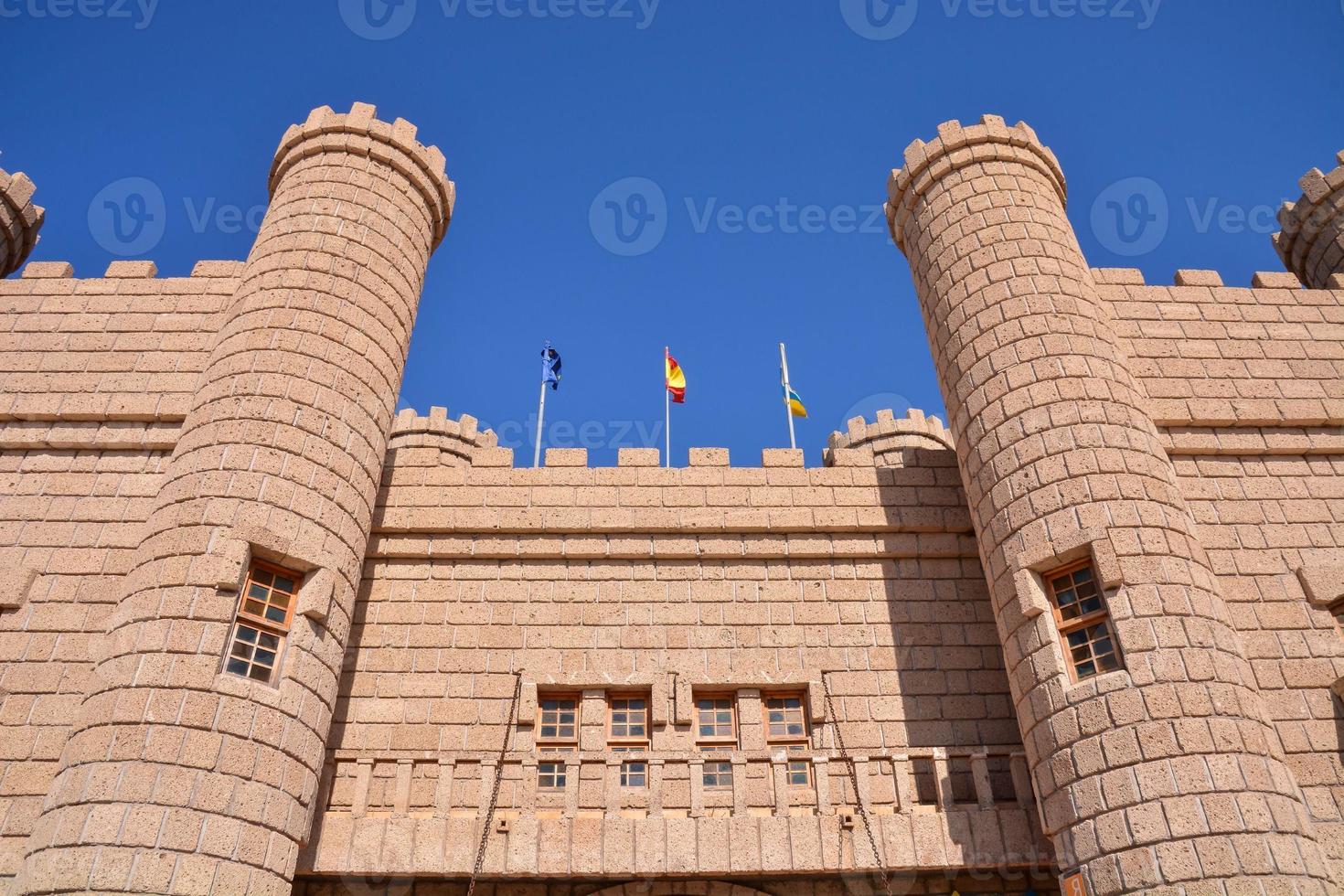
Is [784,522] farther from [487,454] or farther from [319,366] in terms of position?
[319,366]

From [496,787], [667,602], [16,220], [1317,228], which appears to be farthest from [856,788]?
[16,220]

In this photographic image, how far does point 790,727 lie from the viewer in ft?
39.3

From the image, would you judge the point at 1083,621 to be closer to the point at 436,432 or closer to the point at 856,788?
the point at 856,788

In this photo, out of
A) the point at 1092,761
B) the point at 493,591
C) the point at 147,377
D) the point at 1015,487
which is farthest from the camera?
the point at 147,377

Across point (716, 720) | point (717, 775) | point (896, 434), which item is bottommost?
Answer: point (717, 775)

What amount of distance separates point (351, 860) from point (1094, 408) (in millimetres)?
9702

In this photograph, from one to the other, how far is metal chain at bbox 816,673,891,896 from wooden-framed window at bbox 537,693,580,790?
3.05 meters

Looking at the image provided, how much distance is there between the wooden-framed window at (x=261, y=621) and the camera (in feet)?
33.4

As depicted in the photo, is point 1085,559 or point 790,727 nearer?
point 1085,559

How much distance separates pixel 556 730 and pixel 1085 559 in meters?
6.42

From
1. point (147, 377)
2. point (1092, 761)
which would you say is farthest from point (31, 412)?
point (1092, 761)

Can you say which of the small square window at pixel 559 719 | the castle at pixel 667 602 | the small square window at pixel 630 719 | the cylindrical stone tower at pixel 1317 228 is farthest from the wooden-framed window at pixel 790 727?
the cylindrical stone tower at pixel 1317 228

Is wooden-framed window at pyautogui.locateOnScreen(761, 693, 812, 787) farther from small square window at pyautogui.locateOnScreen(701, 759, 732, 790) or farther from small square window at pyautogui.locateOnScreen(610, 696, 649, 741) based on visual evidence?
small square window at pyautogui.locateOnScreen(610, 696, 649, 741)

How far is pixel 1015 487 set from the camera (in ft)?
37.8
